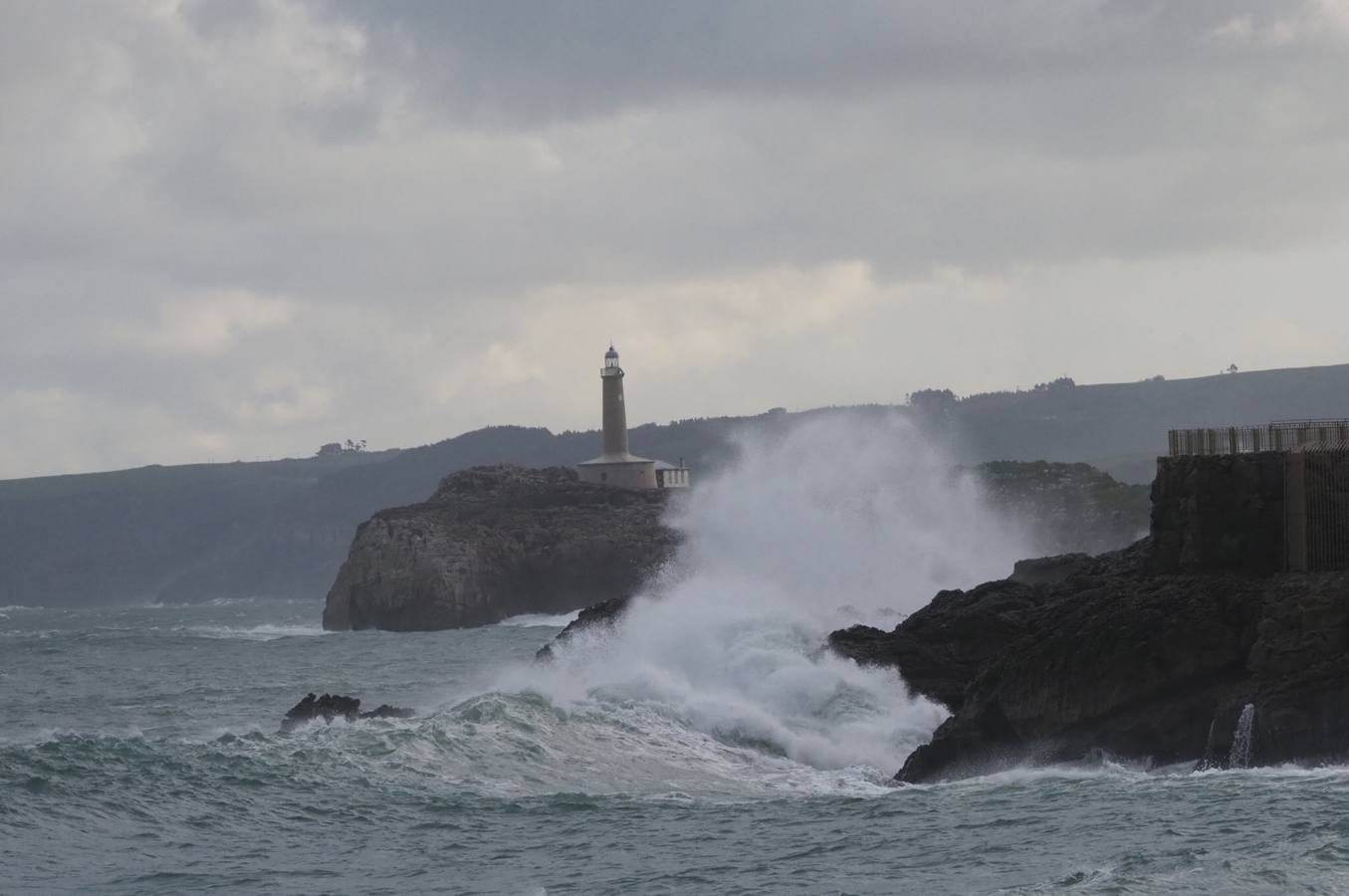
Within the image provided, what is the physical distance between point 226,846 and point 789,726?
32.0 ft

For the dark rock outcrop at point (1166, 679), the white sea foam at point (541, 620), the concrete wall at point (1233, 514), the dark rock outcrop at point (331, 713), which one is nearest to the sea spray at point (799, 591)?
the dark rock outcrop at point (331, 713)

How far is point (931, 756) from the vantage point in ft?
70.1

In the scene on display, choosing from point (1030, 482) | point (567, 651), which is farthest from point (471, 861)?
point (1030, 482)

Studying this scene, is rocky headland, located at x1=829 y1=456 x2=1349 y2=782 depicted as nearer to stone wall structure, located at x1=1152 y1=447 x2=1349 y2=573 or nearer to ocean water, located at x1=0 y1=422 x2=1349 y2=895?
stone wall structure, located at x1=1152 y1=447 x2=1349 y2=573

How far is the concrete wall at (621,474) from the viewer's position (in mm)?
88312

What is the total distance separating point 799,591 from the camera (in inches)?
1937

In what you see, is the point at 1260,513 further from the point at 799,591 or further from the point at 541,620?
the point at 541,620

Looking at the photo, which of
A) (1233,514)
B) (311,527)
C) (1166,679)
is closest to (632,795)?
(1166,679)

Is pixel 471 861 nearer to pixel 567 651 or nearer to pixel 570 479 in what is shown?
pixel 567 651

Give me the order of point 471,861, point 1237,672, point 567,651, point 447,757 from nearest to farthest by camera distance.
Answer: point 471,861, point 1237,672, point 447,757, point 567,651

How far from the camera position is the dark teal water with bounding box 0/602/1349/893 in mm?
15625

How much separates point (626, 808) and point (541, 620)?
170 ft

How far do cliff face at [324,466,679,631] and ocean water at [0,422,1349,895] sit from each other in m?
33.3

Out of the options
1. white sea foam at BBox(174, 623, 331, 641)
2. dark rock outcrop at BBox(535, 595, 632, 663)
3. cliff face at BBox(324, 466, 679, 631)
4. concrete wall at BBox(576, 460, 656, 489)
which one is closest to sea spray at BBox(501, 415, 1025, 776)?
dark rock outcrop at BBox(535, 595, 632, 663)
